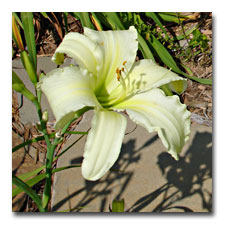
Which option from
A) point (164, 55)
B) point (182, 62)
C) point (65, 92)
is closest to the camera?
point (65, 92)

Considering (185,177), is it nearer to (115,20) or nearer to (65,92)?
(115,20)

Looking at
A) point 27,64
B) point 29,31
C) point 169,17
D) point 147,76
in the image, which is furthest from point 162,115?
point 169,17

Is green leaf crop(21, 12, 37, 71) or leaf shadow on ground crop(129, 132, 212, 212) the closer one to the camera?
green leaf crop(21, 12, 37, 71)

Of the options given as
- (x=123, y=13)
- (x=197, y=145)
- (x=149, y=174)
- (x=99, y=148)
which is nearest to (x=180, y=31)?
(x=123, y=13)

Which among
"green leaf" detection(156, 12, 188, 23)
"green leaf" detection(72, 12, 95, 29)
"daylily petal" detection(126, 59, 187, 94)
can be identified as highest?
"green leaf" detection(156, 12, 188, 23)

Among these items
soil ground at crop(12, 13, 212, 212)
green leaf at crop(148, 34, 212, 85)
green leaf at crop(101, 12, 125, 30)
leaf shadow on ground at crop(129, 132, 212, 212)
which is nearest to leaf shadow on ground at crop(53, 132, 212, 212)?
leaf shadow on ground at crop(129, 132, 212, 212)

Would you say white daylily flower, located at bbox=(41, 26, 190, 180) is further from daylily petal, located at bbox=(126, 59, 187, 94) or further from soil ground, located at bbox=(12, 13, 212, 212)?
soil ground, located at bbox=(12, 13, 212, 212)
